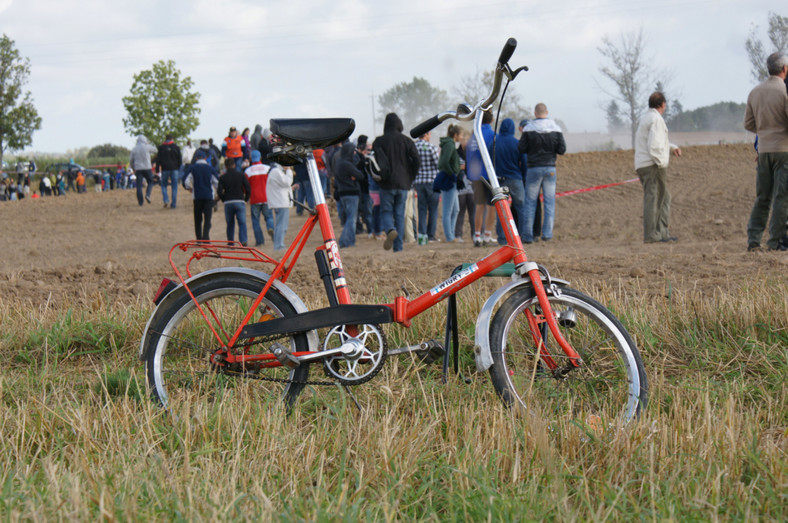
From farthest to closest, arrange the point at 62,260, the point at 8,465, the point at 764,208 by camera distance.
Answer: the point at 62,260, the point at 764,208, the point at 8,465

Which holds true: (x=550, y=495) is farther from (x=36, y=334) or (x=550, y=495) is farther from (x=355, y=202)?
(x=355, y=202)

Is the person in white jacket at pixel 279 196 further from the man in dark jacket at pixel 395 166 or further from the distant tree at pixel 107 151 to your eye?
the distant tree at pixel 107 151

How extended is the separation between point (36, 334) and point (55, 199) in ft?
80.0

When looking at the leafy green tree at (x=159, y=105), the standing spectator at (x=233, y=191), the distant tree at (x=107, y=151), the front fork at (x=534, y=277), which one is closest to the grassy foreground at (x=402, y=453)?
the front fork at (x=534, y=277)

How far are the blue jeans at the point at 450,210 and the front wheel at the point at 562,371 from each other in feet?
29.0

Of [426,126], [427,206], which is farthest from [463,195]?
[426,126]

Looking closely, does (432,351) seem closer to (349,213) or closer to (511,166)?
(511,166)

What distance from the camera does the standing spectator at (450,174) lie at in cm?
1195

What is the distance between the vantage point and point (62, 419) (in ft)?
11.3

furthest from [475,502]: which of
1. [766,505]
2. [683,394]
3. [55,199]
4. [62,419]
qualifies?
[55,199]

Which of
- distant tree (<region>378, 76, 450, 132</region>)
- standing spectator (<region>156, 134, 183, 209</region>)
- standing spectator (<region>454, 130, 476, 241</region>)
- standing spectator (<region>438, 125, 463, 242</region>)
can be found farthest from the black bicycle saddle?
distant tree (<region>378, 76, 450, 132</region>)

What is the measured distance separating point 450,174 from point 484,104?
8.47m

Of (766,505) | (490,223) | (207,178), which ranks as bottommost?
(766,505)

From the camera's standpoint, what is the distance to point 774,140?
8.39 m
